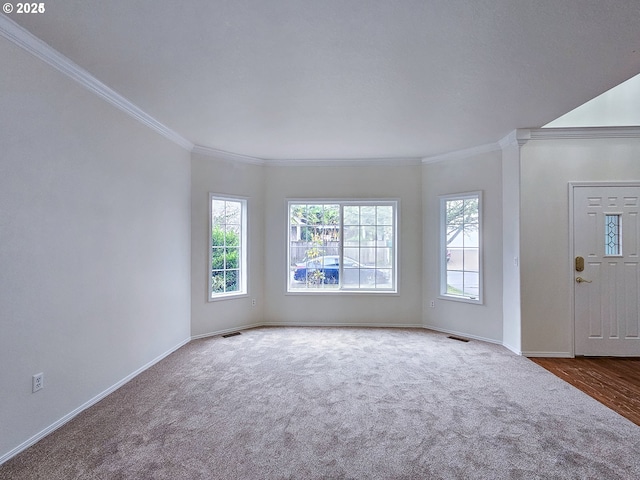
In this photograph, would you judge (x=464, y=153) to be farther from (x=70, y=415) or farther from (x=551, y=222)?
(x=70, y=415)

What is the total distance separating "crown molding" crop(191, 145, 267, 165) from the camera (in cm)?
455

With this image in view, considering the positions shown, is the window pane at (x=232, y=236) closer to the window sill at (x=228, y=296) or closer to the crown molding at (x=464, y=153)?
the window sill at (x=228, y=296)

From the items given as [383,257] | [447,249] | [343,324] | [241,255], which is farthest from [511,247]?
[241,255]

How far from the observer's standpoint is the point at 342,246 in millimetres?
5312

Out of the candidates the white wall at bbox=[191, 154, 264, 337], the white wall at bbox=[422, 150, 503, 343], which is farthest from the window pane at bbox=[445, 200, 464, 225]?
the white wall at bbox=[191, 154, 264, 337]

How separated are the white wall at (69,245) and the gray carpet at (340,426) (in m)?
0.33

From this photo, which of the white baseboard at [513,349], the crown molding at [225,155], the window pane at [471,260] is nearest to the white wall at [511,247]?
the white baseboard at [513,349]

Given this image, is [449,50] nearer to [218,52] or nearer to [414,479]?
[218,52]

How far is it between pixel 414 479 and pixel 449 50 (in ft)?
8.94

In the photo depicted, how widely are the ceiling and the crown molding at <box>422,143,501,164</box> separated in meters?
0.71

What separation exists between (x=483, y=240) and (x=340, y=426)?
334cm

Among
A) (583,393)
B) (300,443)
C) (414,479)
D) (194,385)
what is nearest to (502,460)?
(414,479)

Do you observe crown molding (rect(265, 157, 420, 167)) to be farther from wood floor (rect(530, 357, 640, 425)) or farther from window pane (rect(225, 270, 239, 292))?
wood floor (rect(530, 357, 640, 425))

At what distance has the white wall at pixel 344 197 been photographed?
5188 mm
